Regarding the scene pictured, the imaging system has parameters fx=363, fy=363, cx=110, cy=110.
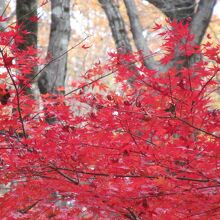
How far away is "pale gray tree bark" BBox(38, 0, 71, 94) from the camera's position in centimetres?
596

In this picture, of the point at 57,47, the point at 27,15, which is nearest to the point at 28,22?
the point at 27,15

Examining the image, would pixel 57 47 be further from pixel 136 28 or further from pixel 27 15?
pixel 136 28

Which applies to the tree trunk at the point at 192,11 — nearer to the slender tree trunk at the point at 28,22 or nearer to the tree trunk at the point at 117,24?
the tree trunk at the point at 117,24

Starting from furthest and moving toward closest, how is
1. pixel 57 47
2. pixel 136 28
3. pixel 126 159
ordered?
pixel 136 28 < pixel 57 47 < pixel 126 159

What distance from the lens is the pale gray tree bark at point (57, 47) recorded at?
5957 millimetres

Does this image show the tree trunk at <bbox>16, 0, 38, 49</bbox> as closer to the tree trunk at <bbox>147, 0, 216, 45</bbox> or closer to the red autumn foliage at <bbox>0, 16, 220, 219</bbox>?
the red autumn foliage at <bbox>0, 16, 220, 219</bbox>

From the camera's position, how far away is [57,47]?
236 inches

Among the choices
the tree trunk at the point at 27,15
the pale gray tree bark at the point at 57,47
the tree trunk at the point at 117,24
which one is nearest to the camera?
the tree trunk at the point at 27,15

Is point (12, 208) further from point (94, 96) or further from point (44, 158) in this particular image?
point (94, 96)

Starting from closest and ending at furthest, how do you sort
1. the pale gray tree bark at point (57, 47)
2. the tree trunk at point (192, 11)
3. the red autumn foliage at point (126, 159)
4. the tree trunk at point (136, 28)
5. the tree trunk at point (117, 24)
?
the red autumn foliage at point (126, 159)
the pale gray tree bark at point (57, 47)
the tree trunk at point (192, 11)
the tree trunk at point (117, 24)
the tree trunk at point (136, 28)

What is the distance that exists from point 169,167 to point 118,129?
2.55 feet

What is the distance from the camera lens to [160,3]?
8.70 metres

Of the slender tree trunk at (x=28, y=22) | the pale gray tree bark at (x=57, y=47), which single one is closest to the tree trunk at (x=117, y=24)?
the pale gray tree bark at (x=57, y=47)

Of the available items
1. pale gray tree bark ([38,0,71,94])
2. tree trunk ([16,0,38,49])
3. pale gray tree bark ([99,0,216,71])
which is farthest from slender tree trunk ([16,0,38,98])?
pale gray tree bark ([99,0,216,71])
